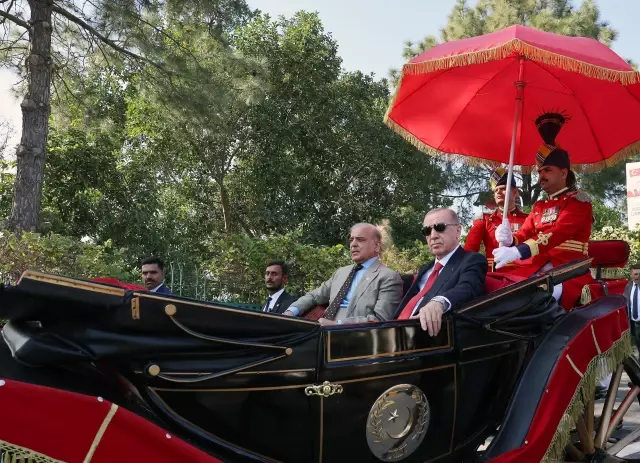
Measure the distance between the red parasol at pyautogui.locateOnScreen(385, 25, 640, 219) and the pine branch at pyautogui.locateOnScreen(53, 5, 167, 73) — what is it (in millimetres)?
5340

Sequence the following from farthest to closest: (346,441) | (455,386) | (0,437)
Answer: (455,386) → (346,441) → (0,437)

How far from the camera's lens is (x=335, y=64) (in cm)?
1625

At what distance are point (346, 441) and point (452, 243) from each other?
1399mm

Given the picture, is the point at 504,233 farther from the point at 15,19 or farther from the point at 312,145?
the point at 312,145

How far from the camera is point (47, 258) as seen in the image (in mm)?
6078

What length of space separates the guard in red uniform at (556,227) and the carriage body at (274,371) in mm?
696

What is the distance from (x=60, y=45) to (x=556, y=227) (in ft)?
26.0

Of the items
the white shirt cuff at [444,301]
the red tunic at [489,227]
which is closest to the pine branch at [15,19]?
the red tunic at [489,227]

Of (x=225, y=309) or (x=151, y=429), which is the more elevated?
(x=225, y=309)

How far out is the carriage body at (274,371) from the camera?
1.87 m

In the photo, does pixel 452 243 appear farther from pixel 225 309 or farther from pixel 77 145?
pixel 77 145

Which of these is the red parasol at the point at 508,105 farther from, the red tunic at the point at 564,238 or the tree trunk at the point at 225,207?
the tree trunk at the point at 225,207

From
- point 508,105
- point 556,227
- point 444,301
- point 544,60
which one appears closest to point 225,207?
point 508,105

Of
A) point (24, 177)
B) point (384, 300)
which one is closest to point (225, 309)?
point (384, 300)
